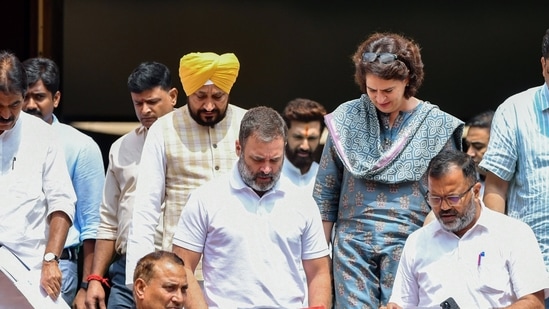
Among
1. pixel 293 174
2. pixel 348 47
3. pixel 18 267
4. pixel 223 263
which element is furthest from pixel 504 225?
pixel 348 47

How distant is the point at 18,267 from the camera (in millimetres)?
5289

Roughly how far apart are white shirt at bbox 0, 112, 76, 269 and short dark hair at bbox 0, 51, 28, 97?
180mm

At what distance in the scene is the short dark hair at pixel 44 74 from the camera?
21.2ft

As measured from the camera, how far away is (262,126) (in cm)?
511

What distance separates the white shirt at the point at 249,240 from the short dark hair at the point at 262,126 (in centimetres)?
16

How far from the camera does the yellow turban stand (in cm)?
582

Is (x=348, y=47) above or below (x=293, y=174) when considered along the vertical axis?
above

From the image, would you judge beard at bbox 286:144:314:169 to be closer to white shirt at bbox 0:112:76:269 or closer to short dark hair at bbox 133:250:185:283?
white shirt at bbox 0:112:76:269

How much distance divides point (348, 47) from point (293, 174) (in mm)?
1316

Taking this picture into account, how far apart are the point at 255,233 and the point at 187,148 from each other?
0.80 m

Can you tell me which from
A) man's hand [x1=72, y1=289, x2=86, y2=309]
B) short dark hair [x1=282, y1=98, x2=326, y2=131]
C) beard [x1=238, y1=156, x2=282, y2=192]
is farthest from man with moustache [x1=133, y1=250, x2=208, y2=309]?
short dark hair [x1=282, y1=98, x2=326, y2=131]

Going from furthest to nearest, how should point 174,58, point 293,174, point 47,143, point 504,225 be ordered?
point 174,58 < point 293,174 < point 47,143 < point 504,225

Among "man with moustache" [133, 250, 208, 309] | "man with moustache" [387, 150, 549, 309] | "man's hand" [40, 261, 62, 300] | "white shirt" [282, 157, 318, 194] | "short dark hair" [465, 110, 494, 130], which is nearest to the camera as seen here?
"man with moustache" [133, 250, 208, 309]

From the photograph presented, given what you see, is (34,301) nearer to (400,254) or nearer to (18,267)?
(18,267)
